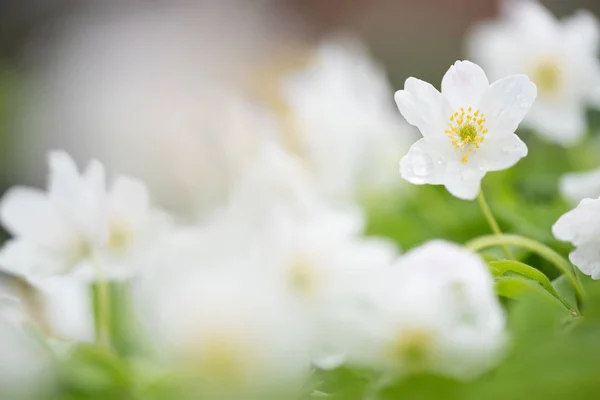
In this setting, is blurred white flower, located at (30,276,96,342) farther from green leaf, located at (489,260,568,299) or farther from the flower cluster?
green leaf, located at (489,260,568,299)

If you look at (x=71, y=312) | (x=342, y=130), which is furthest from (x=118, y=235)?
(x=342, y=130)

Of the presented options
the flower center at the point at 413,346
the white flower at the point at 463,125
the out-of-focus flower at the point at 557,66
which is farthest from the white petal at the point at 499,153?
the out-of-focus flower at the point at 557,66

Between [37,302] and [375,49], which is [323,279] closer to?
[37,302]

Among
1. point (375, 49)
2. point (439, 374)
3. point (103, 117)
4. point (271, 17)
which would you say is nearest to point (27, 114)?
point (103, 117)

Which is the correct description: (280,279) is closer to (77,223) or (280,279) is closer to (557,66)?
(77,223)

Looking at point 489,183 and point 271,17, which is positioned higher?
point 271,17

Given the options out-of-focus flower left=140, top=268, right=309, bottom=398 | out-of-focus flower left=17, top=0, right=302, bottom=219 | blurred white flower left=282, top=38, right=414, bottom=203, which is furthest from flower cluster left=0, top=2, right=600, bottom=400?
out-of-focus flower left=17, top=0, right=302, bottom=219
